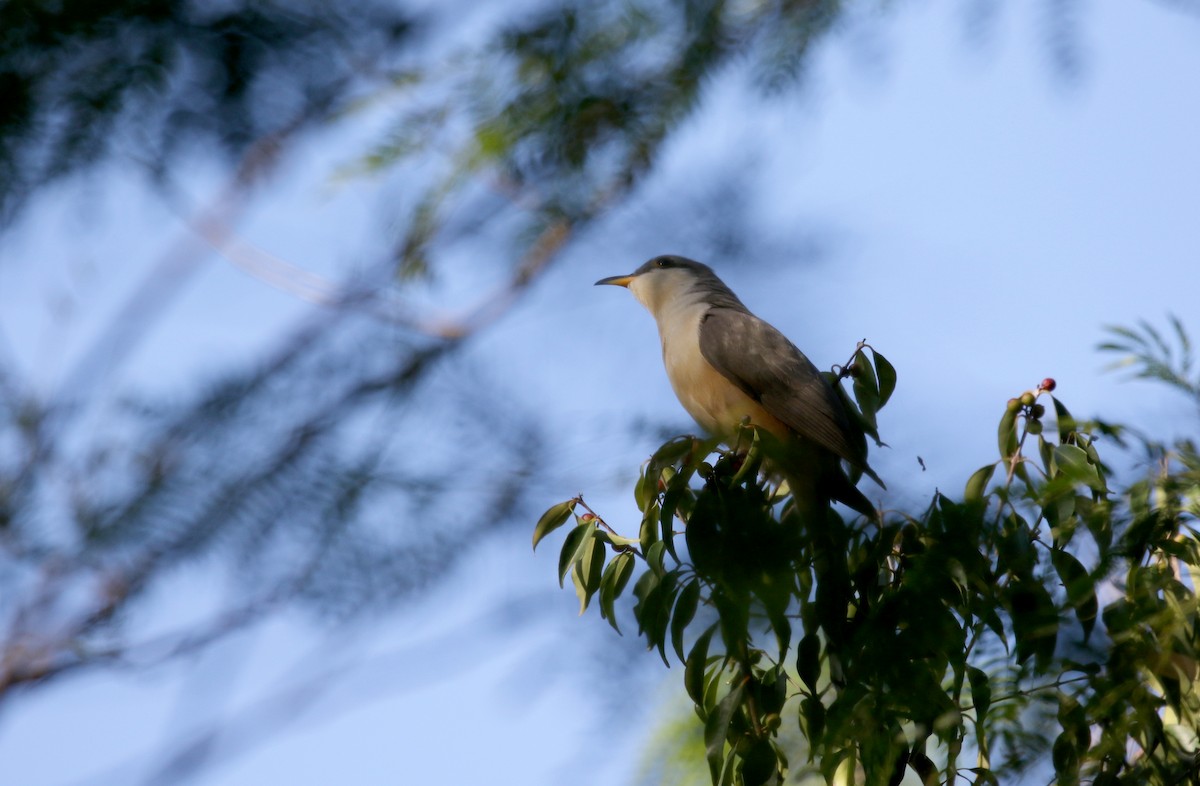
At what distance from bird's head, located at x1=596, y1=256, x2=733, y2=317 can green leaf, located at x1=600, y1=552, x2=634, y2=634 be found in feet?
8.47

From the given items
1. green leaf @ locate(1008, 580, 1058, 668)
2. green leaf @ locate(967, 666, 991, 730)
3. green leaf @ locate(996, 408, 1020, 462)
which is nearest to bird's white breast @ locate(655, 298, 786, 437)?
green leaf @ locate(996, 408, 1020, 462)

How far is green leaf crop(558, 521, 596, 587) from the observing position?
270 cm

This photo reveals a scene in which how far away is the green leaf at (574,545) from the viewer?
106 inches

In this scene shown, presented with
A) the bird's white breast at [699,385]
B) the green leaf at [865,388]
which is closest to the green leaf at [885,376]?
the green leaf at [865,388]

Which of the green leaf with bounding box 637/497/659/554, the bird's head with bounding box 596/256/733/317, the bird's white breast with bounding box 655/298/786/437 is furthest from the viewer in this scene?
the bird's head with bounding box 596/256/733/317

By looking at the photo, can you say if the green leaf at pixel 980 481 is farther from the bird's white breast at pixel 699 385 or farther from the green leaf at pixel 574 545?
the bird's white breast at pixel 699 385

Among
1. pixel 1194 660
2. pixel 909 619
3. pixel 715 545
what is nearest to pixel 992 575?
pixel 1194 660

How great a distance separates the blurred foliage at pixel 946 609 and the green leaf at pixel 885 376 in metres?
Result: 0.06

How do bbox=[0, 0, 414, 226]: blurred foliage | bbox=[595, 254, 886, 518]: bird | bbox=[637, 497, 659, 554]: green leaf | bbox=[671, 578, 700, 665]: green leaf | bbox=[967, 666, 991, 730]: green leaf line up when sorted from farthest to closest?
bbox=[595, 254, 886, 518]: bird
bbox=[637, 497, 659, 554]: green leaf
bbox=[671, 578, 700, 665]: green leaf
bbox=[967, 666, 991, 730]: green leaf
bbox=[0, 0, 414, 226]: blurred foliage

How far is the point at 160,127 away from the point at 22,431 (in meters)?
1.27

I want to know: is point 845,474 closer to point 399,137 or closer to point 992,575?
point 992,575

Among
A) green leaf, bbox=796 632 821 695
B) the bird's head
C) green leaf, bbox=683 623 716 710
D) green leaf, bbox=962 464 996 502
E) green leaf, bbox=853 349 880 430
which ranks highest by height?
the bird's head

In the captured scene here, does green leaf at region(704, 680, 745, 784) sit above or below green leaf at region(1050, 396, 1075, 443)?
below

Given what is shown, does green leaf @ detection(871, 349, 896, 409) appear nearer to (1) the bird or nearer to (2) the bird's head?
(1) the bird
